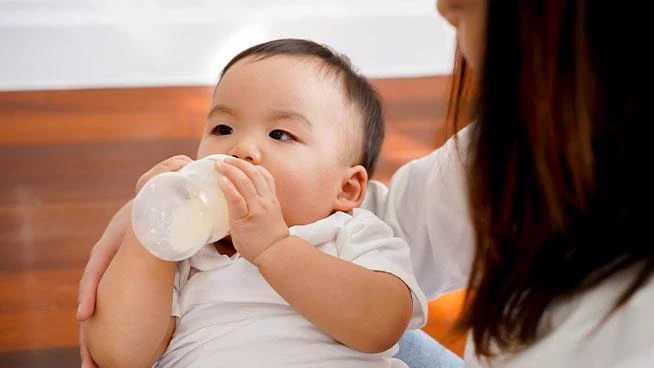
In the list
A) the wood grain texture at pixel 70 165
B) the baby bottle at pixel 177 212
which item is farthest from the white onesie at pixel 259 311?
the wood grain texture at pixel 70 165

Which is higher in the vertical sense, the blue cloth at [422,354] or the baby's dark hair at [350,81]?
the baby's dark hair at [350,81]

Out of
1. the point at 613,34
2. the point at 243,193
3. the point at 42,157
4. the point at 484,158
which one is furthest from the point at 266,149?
the point at 42,157

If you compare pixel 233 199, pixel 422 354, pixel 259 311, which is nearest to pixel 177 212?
pixel 233 199

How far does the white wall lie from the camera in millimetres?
2779

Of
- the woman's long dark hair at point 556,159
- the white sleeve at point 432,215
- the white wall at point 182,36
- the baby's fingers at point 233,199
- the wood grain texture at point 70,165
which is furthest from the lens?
the white wall at point 182,36

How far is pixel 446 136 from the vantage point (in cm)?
107

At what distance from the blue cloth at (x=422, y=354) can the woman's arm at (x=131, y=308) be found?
0.38 m

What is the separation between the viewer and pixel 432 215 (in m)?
1.15

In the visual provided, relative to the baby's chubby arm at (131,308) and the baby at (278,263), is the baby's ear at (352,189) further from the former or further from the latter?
the baby's chubby arm at (131,308)

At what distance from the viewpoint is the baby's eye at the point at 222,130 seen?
1046 millimetres

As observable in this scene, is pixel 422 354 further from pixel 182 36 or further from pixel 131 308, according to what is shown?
pixel 182 36

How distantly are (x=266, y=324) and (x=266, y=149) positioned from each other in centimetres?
18

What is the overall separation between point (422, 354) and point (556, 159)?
0.61 m

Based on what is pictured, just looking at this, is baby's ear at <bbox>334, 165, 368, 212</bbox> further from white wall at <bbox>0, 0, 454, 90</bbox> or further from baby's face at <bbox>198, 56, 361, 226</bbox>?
white wall at <bbox>0, 0, 454, 90</bbox>
